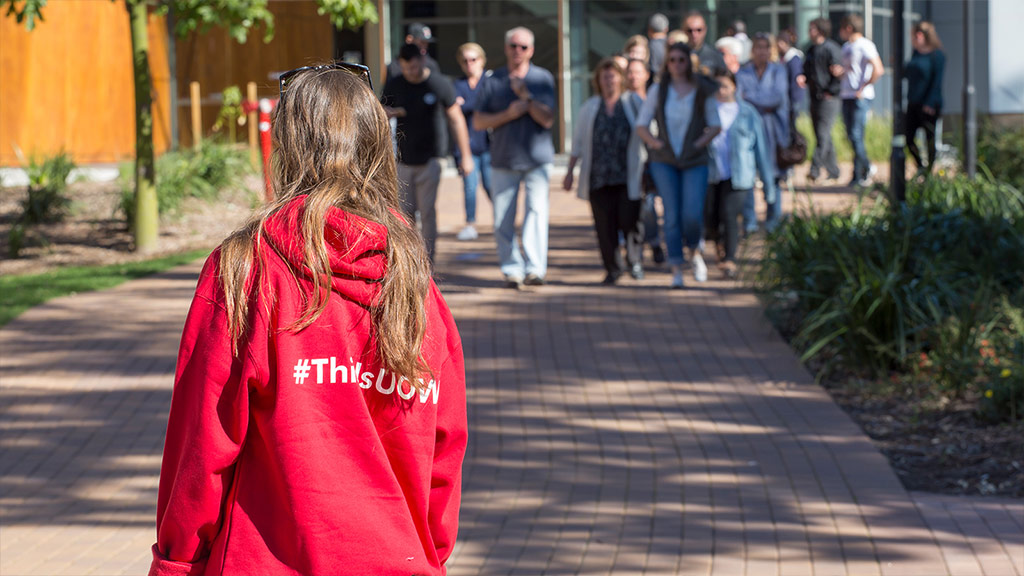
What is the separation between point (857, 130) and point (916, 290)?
8337 mm

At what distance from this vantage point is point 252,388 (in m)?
2.09

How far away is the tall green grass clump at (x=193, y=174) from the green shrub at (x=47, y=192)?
0.70 m

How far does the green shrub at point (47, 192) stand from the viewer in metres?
14.5

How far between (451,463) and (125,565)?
9.05ft

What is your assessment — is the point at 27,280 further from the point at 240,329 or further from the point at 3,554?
the point at 240,329

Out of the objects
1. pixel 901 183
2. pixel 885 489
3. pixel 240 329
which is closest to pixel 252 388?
pixel 240 329

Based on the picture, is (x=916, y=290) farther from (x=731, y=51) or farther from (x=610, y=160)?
(x=731, y=51)

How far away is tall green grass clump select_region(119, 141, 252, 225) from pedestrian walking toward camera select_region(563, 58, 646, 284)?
656 centimetres

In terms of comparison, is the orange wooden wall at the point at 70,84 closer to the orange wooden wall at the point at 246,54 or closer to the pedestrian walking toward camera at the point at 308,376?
the orange wooden wall at the point at 246,54

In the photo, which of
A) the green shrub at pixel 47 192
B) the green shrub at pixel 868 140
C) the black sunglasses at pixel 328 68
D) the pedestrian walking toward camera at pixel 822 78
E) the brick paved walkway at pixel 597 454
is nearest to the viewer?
the black sunglasses at pixel 328 68

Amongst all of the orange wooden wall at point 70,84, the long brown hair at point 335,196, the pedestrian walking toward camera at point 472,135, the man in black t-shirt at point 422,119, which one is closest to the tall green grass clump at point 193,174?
the orange wooden wall at point 70,84

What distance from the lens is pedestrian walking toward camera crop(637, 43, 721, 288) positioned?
9320mm

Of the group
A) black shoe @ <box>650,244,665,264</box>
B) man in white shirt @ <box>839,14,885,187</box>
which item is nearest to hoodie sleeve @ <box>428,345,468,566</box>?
black shoe @ <box>650,244,665,264</box>

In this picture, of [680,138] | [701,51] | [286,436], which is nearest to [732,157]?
[680,138]
